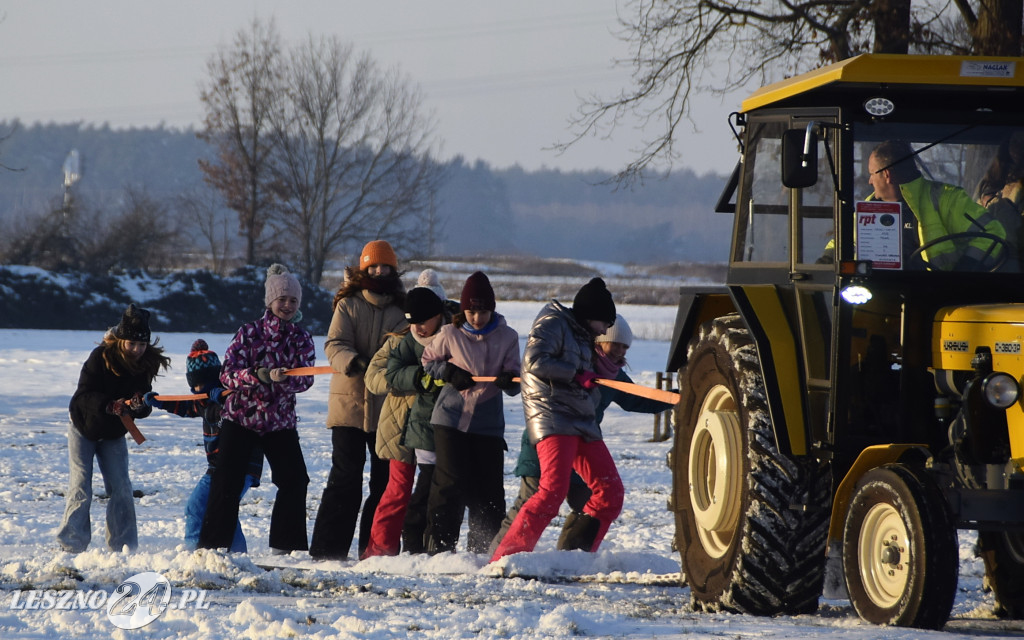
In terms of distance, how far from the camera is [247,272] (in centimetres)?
3372

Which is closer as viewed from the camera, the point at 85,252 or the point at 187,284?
the point at 187,284

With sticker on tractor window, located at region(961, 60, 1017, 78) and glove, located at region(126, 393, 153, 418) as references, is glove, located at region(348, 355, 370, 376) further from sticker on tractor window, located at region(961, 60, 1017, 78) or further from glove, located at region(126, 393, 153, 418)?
sticker on tractor window, located at region(961, 60, 1017, 78)

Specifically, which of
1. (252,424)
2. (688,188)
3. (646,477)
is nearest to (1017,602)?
(252,424)

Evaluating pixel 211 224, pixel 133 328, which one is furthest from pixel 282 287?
pixel 211 224

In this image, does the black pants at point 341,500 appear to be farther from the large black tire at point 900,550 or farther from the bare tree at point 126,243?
the bare tree at point 126,243

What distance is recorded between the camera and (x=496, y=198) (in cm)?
15212

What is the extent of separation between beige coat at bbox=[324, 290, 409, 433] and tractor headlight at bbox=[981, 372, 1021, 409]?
378cm

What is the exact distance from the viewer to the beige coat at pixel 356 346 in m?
6.96

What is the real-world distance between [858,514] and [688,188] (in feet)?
563

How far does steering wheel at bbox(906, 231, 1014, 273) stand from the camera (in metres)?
4.53

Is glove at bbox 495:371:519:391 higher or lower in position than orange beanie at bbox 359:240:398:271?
lower

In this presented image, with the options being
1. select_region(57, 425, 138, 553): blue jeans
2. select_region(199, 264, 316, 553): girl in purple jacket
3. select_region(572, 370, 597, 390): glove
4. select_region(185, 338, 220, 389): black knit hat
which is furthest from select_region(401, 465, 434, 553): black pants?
select_region(57, 425, 138, 553): blue jeans

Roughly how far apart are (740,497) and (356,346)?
3019mm

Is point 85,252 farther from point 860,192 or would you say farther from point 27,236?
point 860,192
